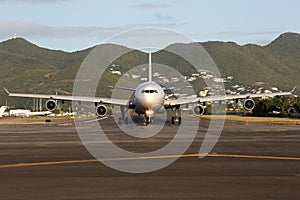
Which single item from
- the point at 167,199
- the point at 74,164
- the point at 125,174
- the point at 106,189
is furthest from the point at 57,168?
the point at 167,199

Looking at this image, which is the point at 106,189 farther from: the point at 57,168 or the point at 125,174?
the point at 57,168

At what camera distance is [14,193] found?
1391 cm

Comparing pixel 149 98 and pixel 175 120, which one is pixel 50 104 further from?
pixel 175 120

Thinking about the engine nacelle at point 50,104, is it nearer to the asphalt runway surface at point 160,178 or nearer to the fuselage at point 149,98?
the fuselage at point 149,98

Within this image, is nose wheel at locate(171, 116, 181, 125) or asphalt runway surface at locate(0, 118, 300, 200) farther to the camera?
nose wheel at locate(171, 116, 181, 125)

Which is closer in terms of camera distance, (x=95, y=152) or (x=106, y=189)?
(x=106, y=189)

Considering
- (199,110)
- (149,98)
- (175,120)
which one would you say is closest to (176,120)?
(175,120)

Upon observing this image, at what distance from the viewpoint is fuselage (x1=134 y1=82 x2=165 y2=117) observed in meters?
57.3

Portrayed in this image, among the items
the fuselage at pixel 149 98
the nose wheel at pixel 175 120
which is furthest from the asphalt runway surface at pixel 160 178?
the nose wheel at pixel 175 120

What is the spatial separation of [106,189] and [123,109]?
5261 cm

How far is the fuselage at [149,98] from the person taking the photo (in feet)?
188

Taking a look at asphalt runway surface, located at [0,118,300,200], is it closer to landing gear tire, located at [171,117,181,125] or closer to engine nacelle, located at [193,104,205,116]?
landing gear tire, located at [171,117,181,125]

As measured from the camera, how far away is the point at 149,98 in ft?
187

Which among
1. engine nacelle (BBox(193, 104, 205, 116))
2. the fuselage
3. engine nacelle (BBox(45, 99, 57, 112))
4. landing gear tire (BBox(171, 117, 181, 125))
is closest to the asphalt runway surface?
the fuselage
